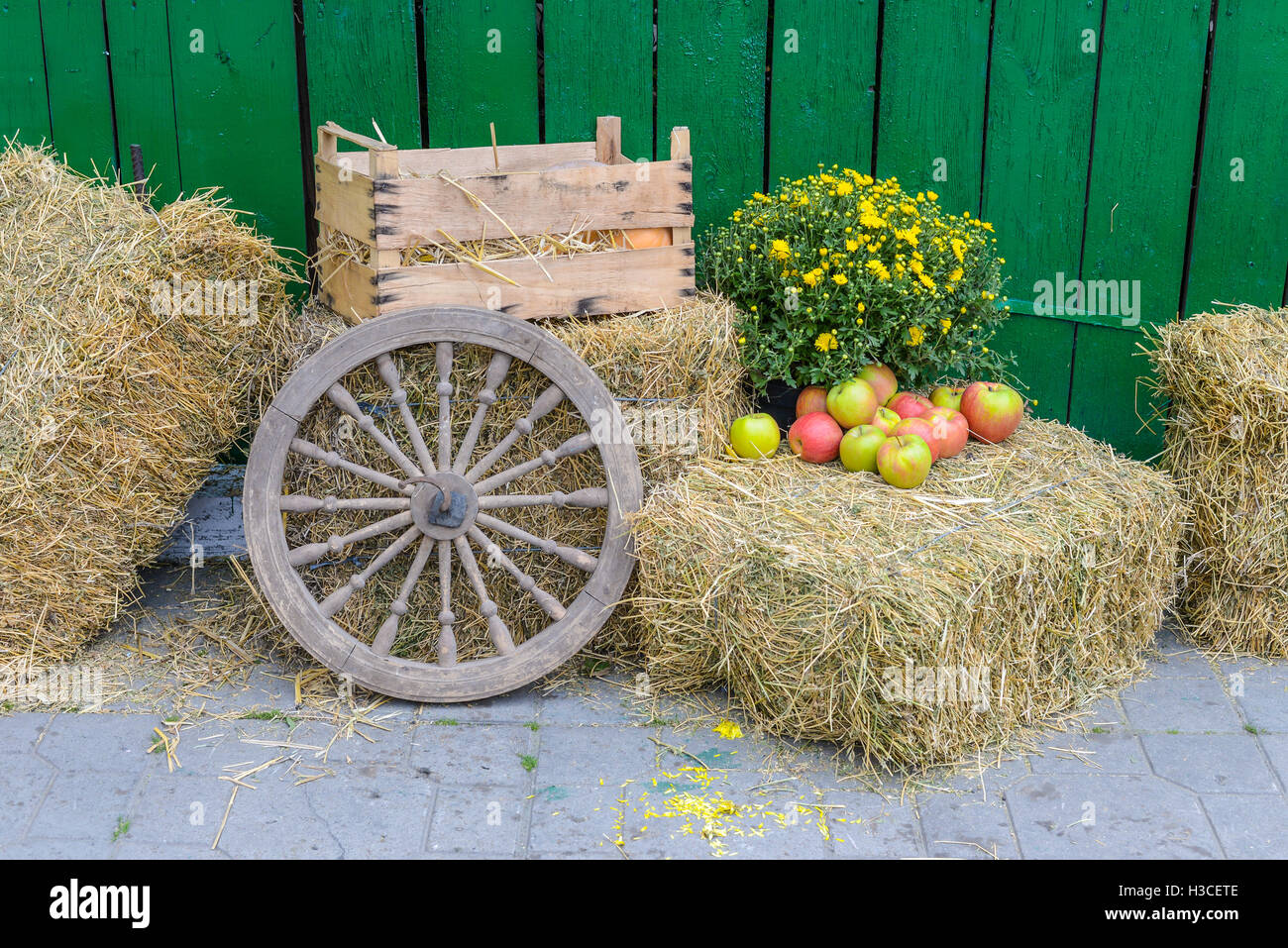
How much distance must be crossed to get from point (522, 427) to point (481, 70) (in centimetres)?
127

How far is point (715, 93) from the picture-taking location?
13.4 ft

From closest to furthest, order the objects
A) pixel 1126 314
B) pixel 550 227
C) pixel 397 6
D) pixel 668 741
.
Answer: pixel 668 741 → pixel 550 227 → pixel 397 6 → pixel 1126 314

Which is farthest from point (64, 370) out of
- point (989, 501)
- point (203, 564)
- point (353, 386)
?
point (989, 501)

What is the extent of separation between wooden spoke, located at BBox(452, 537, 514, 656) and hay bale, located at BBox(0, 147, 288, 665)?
0.79m

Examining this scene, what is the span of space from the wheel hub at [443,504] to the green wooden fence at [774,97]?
1170 millimetres

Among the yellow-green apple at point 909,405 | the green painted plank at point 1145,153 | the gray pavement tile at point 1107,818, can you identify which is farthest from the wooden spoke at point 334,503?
the green painted plank at point 1145,153

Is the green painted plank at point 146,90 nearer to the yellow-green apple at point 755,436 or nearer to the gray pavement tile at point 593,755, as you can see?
the yellow-green apple at point 755,436

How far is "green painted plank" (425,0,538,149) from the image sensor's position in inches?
157

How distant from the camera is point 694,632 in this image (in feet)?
11.3

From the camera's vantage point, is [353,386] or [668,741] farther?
[353,386]

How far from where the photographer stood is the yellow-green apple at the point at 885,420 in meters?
3.68

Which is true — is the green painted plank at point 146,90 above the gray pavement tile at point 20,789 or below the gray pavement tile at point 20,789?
above

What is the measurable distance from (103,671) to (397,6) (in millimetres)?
2174

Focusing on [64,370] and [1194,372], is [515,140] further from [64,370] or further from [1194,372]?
[1194,372]
